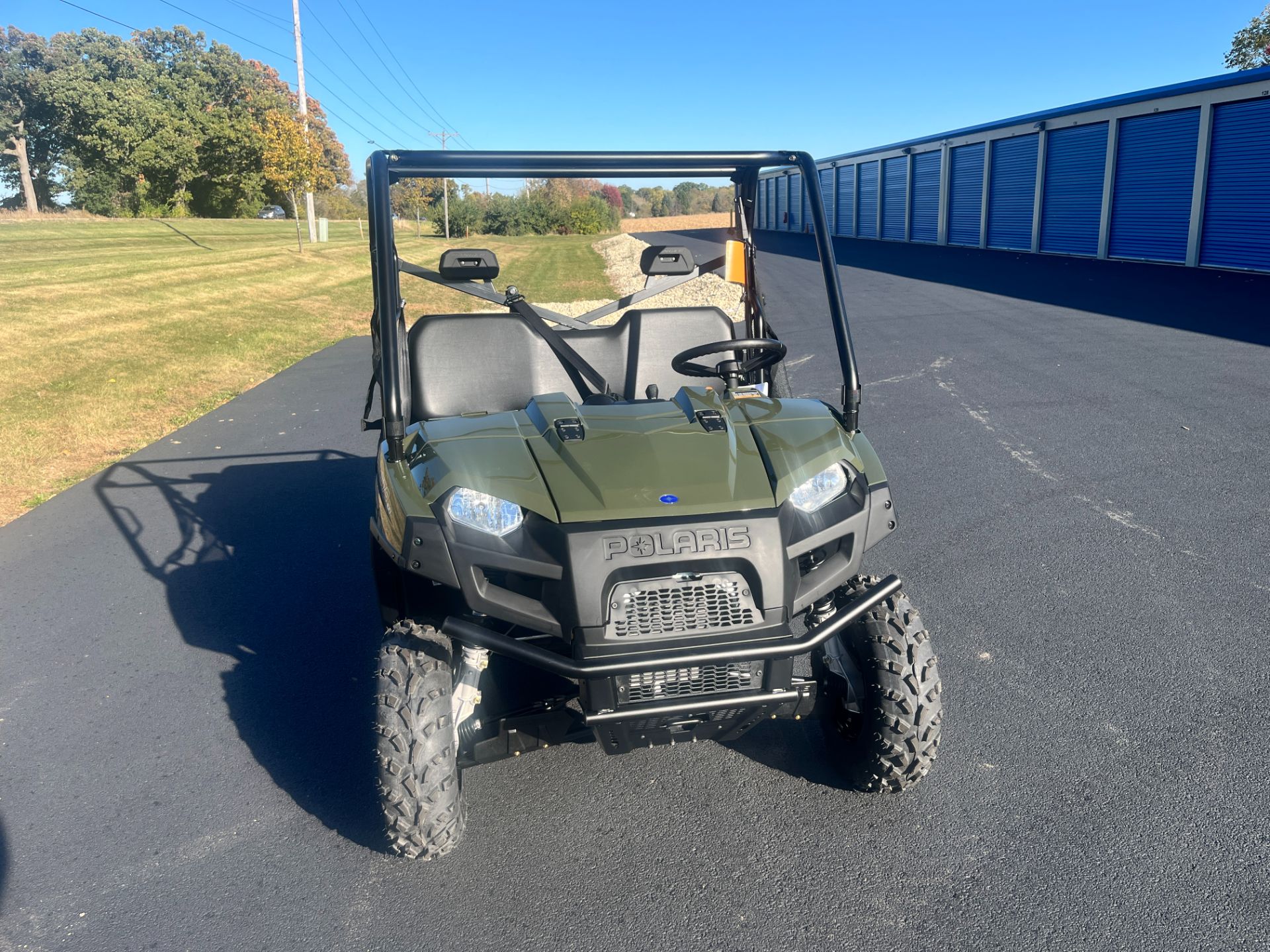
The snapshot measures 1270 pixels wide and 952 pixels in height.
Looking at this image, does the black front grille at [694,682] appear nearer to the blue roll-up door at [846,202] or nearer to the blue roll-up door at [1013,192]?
the blue roll-up door at [1013,192]

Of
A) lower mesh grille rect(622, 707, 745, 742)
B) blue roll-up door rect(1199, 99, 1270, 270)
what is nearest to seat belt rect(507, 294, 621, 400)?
lower mesh grille rect(622, 707, 745, 742)

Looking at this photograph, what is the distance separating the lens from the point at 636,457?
9.44 feet

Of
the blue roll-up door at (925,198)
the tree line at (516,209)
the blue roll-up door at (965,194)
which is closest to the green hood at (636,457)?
the tree line at (516,209)

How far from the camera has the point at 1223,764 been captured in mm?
3381

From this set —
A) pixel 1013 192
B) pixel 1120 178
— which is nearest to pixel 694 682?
pixel 1120 178

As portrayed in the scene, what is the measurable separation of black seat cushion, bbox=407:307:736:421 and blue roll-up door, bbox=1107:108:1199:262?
21.1m

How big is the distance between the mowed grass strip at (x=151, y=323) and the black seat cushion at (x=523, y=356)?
2.08 metres

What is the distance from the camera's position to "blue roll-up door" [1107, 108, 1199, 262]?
21484 mm

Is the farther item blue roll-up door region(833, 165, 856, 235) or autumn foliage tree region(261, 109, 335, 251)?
blue roll-up door region(833, 165, 856, 235)

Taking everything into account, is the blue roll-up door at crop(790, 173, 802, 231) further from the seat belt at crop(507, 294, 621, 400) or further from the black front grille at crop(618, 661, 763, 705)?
the black front grille at crop(618, 661, 763, 705)

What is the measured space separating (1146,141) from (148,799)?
82.3ft

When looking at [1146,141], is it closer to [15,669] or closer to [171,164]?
[15,669]

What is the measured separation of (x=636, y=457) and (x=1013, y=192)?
1170 inches

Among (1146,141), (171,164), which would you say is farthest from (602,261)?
(171,164)
